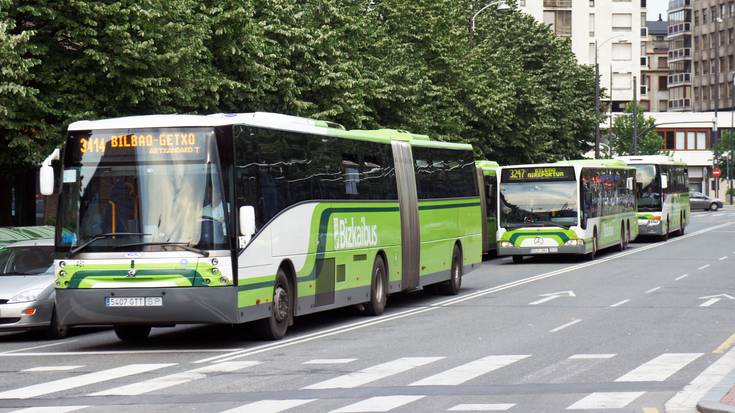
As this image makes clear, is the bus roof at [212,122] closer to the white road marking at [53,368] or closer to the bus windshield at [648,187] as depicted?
the white road marking at [53,368]

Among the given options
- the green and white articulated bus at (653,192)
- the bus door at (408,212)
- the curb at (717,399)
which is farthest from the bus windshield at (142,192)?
the green and white articulated bus at (653,192)

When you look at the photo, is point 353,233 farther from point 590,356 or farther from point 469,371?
point 469,371

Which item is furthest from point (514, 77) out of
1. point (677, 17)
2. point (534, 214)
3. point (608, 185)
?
point (677, 17)

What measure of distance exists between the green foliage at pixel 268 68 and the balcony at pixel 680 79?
10695cm

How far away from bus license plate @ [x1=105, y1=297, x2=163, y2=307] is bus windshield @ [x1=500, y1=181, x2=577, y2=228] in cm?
2190

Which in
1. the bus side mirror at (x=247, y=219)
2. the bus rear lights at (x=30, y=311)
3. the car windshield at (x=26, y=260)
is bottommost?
the bus rear lights at (x=30, y=311)

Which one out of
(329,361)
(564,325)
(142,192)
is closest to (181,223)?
(142,192)

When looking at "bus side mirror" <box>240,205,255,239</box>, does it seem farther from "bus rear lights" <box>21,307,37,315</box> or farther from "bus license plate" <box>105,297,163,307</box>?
"bus rear lights" <box>21,307,37,315</box>

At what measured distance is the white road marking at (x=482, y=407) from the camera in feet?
38.1

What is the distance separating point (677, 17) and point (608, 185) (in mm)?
140005

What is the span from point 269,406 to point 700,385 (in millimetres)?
3968

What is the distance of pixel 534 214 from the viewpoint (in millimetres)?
38219

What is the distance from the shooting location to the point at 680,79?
6762 inches

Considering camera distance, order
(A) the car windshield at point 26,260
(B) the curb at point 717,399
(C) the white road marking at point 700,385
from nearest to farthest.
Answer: (B) the curb at point 717,399 < (C) the white road marking at point 700,385 < (A) the car windshield at point 26,260
